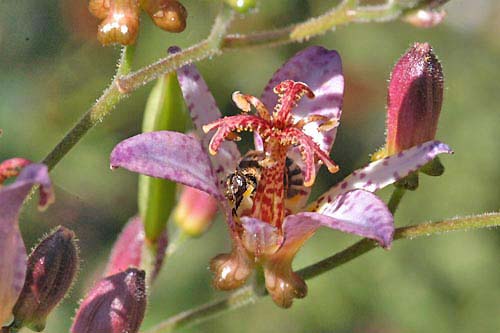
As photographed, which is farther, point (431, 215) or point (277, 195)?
point (431, 215)

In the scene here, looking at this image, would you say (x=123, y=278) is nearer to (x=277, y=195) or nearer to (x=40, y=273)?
(x=40, y=273)

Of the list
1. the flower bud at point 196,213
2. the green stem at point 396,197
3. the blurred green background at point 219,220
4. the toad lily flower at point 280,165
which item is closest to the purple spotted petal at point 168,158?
the toad lily flower at point 280,165

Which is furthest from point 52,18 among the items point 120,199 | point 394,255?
point 394,255

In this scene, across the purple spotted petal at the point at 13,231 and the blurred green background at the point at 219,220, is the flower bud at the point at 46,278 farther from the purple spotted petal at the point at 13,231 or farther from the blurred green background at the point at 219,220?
the blurred green background at the point at 219,220

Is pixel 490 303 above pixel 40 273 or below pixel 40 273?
below

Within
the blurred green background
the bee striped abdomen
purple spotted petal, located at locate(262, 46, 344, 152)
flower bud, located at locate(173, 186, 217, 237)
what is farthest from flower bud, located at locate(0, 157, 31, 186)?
the blurred green background

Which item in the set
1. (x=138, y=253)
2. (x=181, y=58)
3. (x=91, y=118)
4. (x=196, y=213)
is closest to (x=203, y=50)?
(x=181, y=58)
